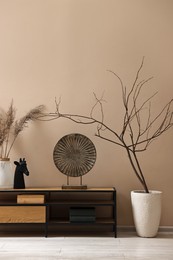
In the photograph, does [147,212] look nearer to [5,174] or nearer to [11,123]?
[5,174]

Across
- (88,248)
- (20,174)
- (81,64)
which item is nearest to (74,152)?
(20,174)

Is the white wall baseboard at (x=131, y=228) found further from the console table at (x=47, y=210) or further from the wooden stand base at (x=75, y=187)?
the wooden stand base at (x=75, y=187)

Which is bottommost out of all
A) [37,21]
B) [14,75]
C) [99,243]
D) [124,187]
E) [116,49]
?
[99,243]

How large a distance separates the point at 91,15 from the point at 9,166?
182cm

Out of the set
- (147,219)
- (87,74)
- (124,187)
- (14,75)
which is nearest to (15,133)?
(14,75)

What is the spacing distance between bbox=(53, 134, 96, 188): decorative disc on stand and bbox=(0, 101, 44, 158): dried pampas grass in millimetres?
406

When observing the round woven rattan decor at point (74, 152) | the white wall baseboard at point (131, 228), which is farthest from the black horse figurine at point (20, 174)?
the white wall baseboard at point (131, 228)

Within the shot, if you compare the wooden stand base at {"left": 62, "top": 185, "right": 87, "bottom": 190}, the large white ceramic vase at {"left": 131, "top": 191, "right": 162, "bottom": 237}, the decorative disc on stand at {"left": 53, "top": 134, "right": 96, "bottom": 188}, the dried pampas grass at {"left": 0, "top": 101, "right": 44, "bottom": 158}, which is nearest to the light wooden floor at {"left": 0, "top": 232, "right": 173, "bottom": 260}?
the large white ceramic vase at {"left": 131, "top": 191, "right": 162, "bottom": 237}

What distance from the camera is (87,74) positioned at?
448 cm

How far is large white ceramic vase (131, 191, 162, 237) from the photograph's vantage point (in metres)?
4.02

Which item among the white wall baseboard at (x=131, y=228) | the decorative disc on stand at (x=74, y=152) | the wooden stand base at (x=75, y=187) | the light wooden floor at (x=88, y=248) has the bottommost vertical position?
the light wooden floor at (x=88, y=248)

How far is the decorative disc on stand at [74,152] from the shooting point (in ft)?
14.3

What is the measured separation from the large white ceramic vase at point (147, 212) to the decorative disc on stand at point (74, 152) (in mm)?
600

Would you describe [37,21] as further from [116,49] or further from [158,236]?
[158,236]
